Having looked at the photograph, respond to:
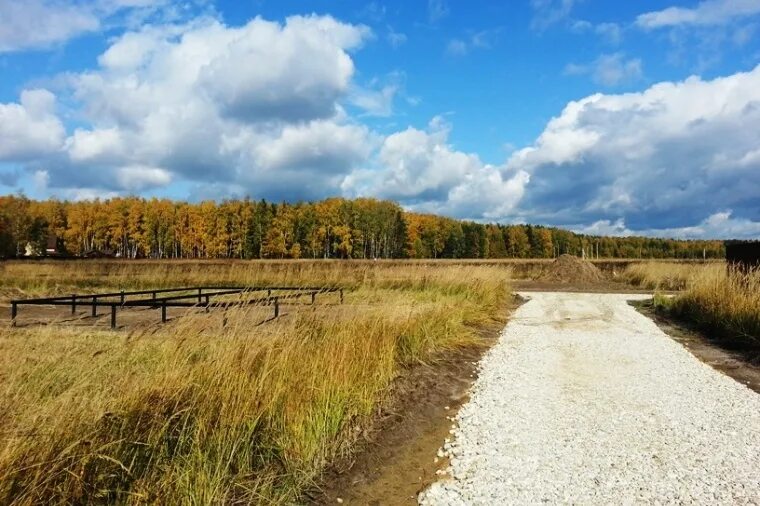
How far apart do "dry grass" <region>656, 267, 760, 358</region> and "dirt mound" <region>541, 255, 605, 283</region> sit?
670 inches

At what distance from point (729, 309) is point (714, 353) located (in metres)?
2.27

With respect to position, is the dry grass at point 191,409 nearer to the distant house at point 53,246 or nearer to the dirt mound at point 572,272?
the dirt mound at point 572,272

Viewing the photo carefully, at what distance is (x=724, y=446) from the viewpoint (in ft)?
15.6

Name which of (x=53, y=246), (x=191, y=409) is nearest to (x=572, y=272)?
(x=191, y=409)

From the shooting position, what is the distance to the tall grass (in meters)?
10.2

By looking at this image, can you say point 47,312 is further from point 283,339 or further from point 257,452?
point 257,452

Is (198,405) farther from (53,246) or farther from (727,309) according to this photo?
(53,246)

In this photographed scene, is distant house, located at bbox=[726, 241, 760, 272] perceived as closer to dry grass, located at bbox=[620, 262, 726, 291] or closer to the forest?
dry grass, located at bbox=[620, 262, 726, 291]

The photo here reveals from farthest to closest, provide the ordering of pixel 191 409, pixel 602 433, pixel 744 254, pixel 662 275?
pixel 662 275, pixel 744 254, pixel 602 433, pixel 191 409

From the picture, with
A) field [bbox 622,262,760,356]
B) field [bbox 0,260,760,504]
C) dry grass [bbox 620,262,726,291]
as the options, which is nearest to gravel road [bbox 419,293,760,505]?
field [bbox 0,260,760,504]

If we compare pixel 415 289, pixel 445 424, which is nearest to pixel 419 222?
pixel 415 289

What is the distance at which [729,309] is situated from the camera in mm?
11336

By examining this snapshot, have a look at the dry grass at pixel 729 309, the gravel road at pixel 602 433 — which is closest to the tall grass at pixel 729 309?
the dry grass at pixel 729 309

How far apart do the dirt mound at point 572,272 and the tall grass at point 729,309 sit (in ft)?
56.1
